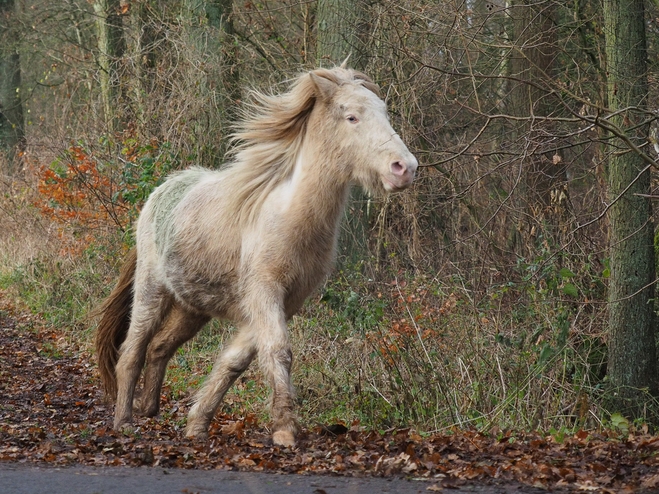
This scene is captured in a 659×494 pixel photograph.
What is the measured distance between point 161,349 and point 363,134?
2730 millimetres

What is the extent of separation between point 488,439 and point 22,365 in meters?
5.94

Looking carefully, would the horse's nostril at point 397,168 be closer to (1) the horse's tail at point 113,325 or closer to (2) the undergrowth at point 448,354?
(2) the undergrowth at point 448,354

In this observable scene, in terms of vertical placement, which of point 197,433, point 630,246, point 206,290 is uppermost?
point 630,246

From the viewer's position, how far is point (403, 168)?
215 inches

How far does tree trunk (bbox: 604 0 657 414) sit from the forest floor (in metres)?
1.01

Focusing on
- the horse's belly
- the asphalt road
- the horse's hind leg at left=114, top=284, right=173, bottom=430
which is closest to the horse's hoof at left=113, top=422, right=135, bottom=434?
the horse's hind leg at left=114, top=284, right=173, bottom=430

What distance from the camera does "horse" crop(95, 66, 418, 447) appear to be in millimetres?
5648

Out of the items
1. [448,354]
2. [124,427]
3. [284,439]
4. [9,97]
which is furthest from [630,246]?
[9,97]

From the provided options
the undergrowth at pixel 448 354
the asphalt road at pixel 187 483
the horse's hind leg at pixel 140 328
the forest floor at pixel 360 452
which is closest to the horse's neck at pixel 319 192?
the undergrowth at pixel 448 354

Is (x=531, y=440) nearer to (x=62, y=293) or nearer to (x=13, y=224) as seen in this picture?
(x=62, y=293)

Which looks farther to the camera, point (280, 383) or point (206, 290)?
point (206, 290)

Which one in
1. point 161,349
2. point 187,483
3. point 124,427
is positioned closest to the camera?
point 187,483

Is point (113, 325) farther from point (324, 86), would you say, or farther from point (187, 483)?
point (187, 483)

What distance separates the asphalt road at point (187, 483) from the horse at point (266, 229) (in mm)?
872
